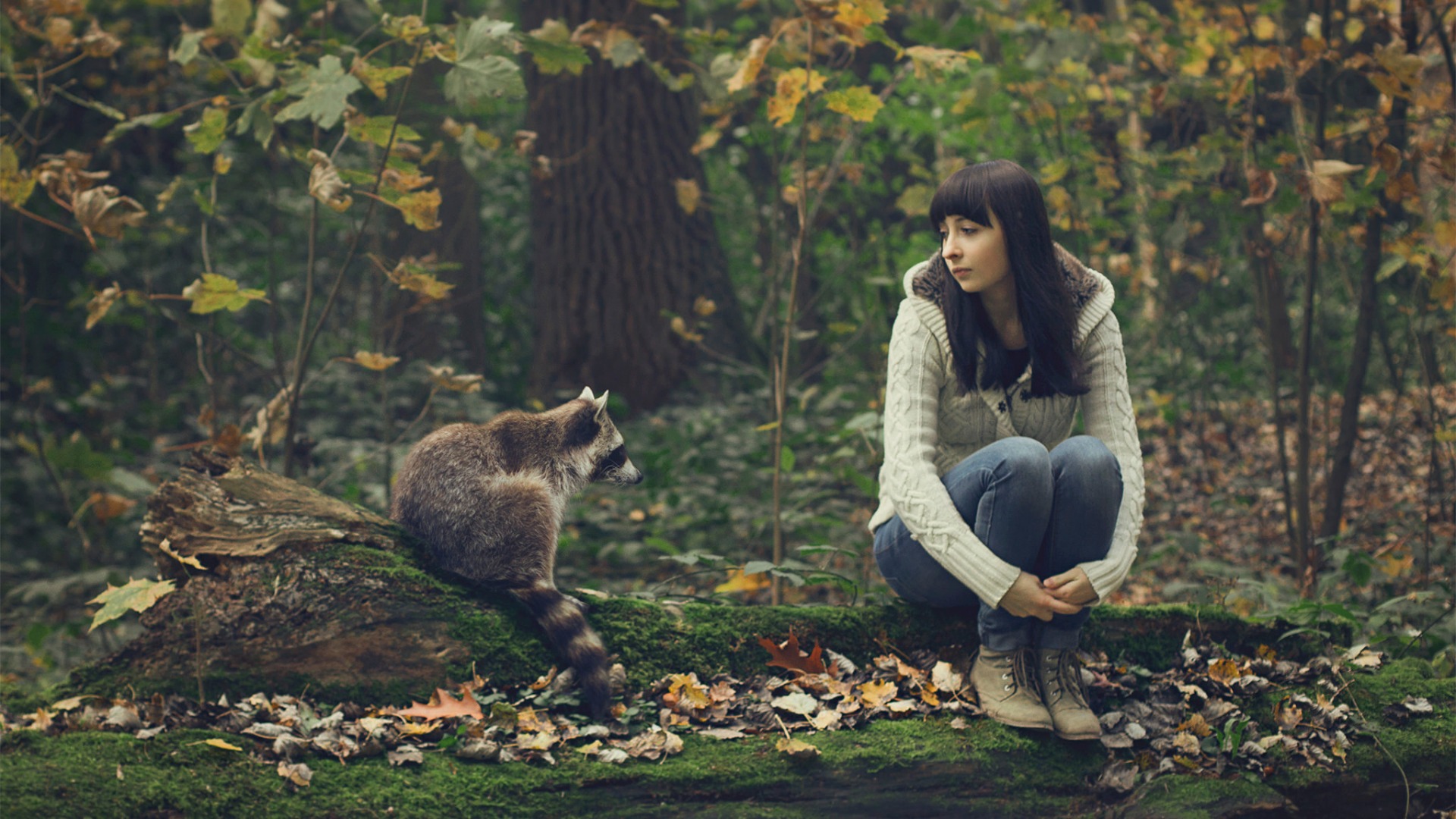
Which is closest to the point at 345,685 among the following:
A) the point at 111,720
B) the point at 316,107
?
the point at 111,720

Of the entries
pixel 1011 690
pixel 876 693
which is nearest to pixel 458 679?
pixel 876 693

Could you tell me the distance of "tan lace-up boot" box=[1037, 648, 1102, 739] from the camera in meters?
3.14

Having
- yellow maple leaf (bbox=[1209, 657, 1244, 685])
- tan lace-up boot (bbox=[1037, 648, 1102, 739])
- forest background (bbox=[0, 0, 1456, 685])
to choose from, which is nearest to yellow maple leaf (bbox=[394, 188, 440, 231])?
forest background (bbox=[0, 0, 1456, 685])

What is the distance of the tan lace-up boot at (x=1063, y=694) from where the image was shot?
314 centimetres

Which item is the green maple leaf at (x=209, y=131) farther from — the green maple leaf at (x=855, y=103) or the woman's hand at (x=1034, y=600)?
the woman's hand at (x=1034, y=600)

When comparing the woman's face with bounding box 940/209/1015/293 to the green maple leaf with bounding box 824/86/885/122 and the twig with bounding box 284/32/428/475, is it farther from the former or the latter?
the twig with bounding box 284/32/428/475

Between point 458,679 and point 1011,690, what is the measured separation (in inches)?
68.8

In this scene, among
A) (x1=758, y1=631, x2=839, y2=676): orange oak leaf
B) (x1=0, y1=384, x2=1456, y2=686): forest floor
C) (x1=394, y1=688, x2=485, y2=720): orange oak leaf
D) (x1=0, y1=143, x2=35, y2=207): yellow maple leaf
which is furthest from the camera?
(x1=0, y1=384, x2=1456, y2=686): forest floor

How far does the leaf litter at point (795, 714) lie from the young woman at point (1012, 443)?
0.73ft

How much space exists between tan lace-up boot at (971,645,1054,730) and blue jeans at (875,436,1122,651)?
0.05m

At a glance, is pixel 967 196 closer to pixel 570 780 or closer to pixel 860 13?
pixel 860 13

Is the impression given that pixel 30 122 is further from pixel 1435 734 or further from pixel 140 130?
pixel 1435 734

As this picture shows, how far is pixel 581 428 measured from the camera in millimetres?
3586

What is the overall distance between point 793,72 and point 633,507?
378 cm
